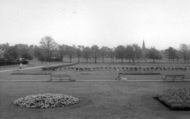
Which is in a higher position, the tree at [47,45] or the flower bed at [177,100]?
the tree at [47,45]

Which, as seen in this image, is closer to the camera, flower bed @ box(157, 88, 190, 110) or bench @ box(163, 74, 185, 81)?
flower bed @ box(157, 88, 190, 110)

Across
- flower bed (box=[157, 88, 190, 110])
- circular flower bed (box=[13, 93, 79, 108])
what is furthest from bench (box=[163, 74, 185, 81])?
circular flower bed (box=[13, 93, 79, 108])

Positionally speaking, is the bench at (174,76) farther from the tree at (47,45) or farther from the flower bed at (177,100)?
the tree at (47,45)

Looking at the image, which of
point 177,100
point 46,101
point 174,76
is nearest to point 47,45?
point 174,76

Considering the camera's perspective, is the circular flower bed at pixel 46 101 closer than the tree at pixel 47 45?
Yes

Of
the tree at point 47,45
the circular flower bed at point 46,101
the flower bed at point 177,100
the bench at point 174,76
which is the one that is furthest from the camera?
the tree at point 47,45

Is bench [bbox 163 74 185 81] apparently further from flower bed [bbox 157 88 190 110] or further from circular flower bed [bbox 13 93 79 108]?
circular flower bed [bbox 13 93 79 108]

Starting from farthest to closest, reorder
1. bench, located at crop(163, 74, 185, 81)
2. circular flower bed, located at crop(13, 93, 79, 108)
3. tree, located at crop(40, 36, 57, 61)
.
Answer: tree, located at crop(40, 36, 57, 61) < bench, located at crop(163, 74, 185, 81) < circular flower bed, located at crop(13, 93, 79, 108)

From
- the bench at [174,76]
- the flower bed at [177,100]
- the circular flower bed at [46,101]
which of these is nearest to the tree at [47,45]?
the bench at [174,76]

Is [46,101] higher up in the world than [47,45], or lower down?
lower down

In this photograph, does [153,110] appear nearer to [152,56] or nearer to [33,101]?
[33,101]

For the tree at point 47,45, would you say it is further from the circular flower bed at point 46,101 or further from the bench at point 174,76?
the circular flower bed at point 46,101

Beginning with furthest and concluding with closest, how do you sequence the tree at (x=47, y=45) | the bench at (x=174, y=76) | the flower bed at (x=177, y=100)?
1. the tree at (x=47, y=45)
2. the bench at (x=174, y=76)
3. the flower bed at (x=177, y=100)

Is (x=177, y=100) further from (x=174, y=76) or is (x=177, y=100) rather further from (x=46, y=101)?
(x=174, y=76)
